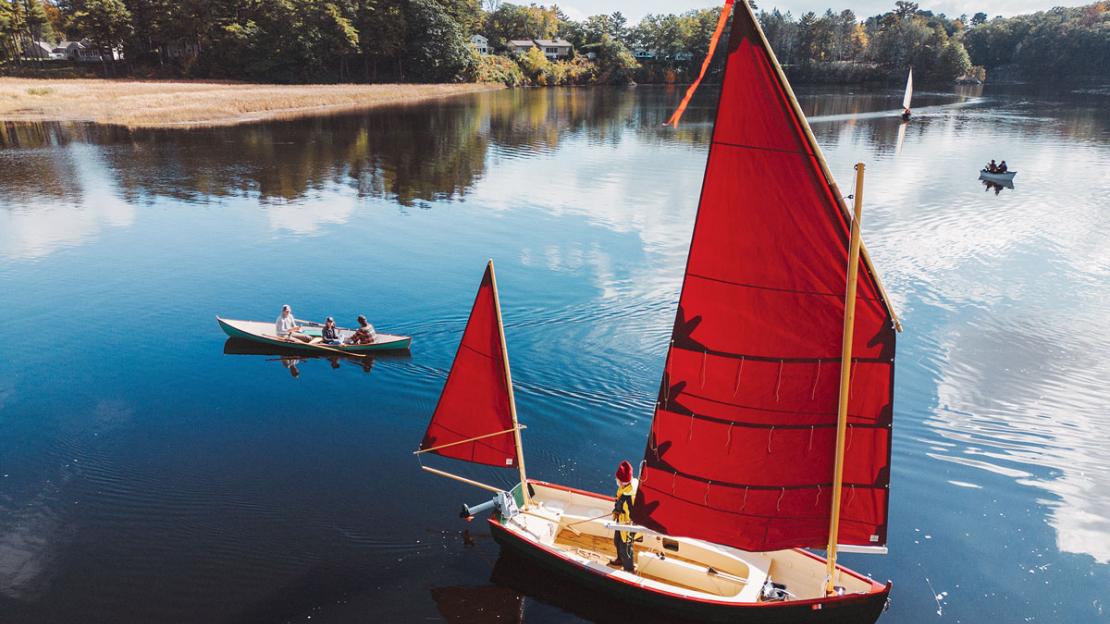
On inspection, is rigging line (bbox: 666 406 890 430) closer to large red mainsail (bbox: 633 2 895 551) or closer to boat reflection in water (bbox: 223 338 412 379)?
large red mainsail (bbox: 633 2 895 551)

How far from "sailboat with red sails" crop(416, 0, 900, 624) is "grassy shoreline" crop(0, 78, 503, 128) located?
95608mm

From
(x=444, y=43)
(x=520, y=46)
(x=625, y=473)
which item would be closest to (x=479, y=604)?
(x=625, y=473)

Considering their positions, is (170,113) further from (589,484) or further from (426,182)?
(589,484)

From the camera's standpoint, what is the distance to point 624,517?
15016 mm

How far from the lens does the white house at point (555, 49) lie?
19175cm

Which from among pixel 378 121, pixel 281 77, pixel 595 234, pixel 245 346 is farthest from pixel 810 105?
pixel 245 346

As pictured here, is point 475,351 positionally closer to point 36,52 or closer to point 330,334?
point 330,334

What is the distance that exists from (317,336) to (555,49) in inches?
7208

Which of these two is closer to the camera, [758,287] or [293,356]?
[758,287]

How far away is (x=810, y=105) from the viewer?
120750mm

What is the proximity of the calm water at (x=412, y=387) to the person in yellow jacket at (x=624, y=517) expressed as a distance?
1418 millimetres

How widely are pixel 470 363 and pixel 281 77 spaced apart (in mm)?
138127

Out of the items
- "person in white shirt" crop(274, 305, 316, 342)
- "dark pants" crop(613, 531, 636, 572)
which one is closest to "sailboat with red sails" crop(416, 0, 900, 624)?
"dark pants" crop(613, 531, 636, 572)

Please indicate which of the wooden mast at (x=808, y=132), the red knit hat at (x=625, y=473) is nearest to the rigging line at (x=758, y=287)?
the wooden mast at (x=808, y=132)
